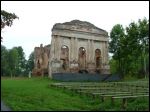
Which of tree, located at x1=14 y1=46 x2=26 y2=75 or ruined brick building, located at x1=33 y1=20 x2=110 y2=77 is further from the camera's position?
tree, located at x1=14 y1=46 x2=26 y2=75

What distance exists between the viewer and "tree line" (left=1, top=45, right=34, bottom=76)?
78000mm

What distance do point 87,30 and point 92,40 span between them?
71.6 inches

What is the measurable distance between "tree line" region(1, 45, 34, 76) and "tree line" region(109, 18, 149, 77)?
29.5 meters

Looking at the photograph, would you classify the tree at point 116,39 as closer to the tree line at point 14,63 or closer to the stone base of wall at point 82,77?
the stone base of wall at point 82,77

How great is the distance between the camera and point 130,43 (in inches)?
1832

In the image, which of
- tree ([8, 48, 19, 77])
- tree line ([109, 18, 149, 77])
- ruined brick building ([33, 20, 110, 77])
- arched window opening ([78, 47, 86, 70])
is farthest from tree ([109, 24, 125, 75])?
tree ([8, 48, 19, 77])

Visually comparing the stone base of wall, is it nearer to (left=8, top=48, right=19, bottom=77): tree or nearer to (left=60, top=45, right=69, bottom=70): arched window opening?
(left=60, top=45, right=69, bottom=70): arched window opening

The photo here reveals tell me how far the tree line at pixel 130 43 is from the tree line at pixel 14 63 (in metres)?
29.5

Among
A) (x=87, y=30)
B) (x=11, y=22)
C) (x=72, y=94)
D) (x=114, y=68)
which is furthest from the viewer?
(x=114, y=68)

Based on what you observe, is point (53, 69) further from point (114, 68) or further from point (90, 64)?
point (114, 68)

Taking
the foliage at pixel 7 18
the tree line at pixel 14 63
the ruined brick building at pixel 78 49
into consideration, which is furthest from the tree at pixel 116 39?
the foliage at pixel 7 18

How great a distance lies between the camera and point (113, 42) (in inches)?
2089

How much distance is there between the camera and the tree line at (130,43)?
46.0m

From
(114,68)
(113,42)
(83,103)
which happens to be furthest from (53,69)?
(83,103)
